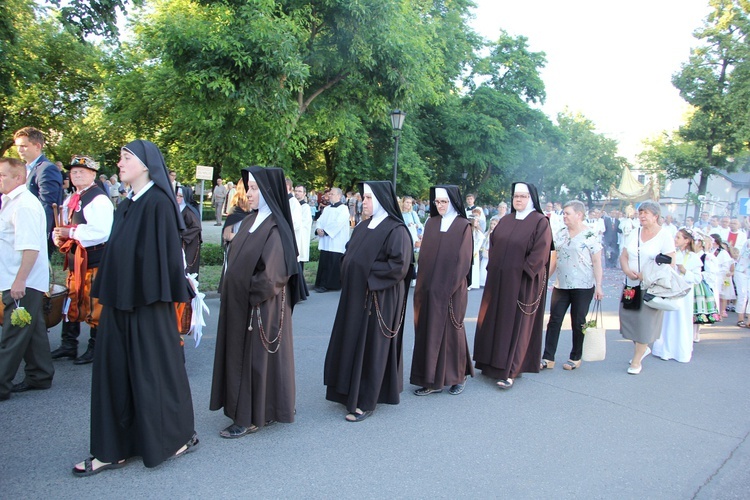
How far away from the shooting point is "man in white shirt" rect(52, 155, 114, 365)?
5.46m

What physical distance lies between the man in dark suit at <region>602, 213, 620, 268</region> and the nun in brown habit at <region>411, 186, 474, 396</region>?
1668 centimetres

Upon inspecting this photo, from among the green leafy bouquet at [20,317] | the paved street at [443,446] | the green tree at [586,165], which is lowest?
the paved street at [443,446]

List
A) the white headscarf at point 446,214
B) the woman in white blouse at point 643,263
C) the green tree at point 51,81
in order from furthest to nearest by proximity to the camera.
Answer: the green tree at point 51,81 → the woman in white blouse at point 643,263 → the white headscarf at point 446,214

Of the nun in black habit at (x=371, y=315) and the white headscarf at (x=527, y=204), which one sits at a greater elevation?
the white headscarf at (x=527, y=204)

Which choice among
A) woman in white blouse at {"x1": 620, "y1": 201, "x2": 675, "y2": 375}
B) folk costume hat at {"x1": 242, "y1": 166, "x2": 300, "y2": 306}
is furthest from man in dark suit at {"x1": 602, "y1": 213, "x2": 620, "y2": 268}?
folk costume hat at {"x1": 242, "y1": 166, "x2": 300, "y2": 306}

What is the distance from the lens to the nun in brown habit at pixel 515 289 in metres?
5.93

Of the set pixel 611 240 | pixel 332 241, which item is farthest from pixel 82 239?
pixel 611 240

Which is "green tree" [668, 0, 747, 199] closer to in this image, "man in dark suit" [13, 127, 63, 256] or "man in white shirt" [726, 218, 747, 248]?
"man in white shirt" [726, 218, 747, 248]

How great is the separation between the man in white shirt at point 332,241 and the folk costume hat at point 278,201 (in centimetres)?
689

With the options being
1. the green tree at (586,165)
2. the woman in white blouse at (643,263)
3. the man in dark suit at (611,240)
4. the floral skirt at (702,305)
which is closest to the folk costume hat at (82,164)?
the woman in white blouse at (643,263)

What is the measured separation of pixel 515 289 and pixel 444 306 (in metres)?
0.95

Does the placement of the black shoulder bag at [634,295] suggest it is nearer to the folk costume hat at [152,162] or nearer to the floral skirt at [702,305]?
the floral skirt at [702,305]

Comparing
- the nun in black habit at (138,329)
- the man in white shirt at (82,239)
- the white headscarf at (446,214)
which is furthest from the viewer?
the white headscarf at (446,214)

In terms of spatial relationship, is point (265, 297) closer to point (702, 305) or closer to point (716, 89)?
point (702, 305)
